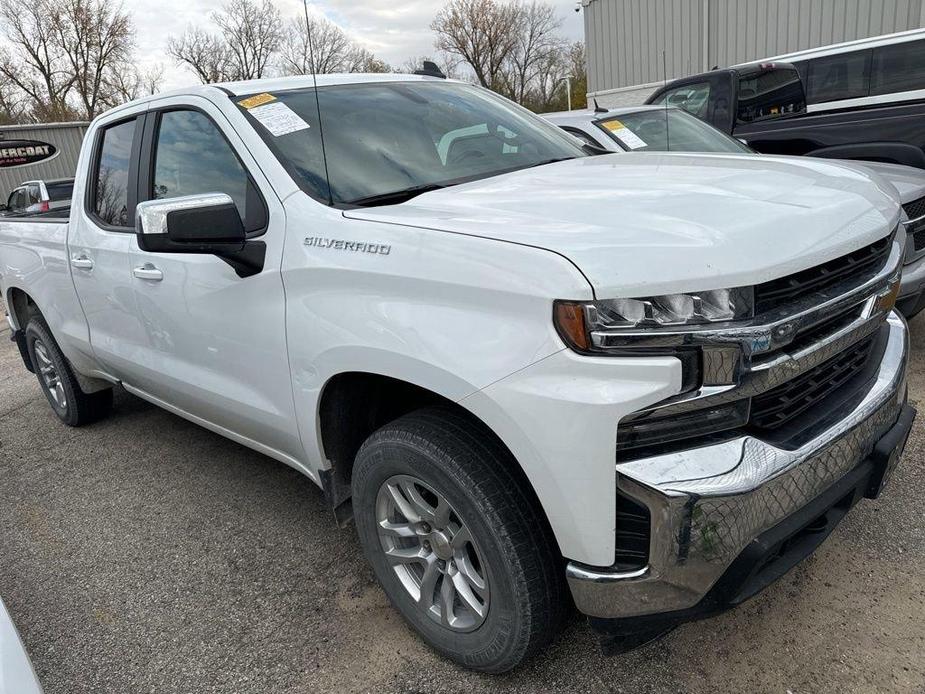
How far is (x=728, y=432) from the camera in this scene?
1.64m

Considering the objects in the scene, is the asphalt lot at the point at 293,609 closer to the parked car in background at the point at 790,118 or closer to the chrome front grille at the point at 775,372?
the chrome front grille at the point at 775,372

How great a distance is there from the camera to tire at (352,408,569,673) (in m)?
1.84

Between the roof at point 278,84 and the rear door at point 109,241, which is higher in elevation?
the roof at point 278,84

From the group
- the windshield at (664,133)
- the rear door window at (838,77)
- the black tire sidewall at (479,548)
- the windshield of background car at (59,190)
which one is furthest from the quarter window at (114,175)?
the windshield of background car at (59,190)

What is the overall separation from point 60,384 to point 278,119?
3.03 meters

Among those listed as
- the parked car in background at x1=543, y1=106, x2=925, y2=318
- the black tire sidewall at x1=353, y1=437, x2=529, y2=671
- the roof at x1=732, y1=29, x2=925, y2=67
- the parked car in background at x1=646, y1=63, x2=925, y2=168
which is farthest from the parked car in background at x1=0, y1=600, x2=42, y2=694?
the roof at x1=732, y1=29, x2=925, y2=67

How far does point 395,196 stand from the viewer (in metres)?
2.37

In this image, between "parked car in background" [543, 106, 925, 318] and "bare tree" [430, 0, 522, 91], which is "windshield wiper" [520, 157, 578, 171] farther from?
"bare tree" [430, 0, 522, 91]

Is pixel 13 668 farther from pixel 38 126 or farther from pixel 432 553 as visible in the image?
pixel 38 126

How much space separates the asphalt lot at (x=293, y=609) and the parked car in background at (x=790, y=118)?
8.15 feet

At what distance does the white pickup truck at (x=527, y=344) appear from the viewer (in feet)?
5.20

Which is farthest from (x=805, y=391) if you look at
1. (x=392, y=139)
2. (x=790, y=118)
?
(x=790, y=118)

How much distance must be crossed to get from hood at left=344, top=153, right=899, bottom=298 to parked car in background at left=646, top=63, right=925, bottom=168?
12.1 ft

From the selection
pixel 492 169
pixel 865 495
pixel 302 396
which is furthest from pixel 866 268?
pixel 302 396
